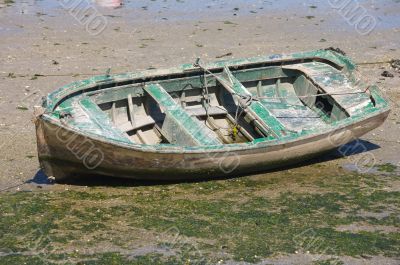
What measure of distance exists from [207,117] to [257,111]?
111 cm

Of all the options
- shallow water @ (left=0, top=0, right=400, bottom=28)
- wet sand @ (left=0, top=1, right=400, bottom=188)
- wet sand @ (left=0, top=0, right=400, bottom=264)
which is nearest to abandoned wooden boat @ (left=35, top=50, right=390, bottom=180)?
wet sand @ (left=0, top=0, right=400, bottom=264)

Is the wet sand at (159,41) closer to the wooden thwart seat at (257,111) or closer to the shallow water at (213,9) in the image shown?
the shallow water at (213,9)

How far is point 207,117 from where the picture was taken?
12688 millimetres

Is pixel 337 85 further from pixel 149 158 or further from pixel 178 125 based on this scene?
pixel 149 158

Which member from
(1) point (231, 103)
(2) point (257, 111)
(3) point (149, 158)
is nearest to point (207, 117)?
(1) point (231, 103)

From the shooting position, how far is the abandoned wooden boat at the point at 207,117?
33.9 feet

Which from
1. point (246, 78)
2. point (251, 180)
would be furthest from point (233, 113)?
point (251, 180)

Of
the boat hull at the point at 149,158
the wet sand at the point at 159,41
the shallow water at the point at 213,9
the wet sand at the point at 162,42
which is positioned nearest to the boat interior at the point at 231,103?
the boat hull at the point at 149,158

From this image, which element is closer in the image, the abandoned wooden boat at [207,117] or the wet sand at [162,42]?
the abandoned wooden boat at [207,117]

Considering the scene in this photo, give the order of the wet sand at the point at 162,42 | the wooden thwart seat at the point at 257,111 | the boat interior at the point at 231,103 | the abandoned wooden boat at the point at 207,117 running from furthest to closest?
the wet sand at the point at 162,42 < the boat interior at the point at 231,103 < the wooden thwart seat at the point at 257,111 < the abandoned wooden boat at the point at 207,117

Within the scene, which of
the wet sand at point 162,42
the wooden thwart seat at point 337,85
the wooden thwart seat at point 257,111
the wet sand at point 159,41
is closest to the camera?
the wooden thwart seat at point 257,111

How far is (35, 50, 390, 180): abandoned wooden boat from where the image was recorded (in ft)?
33.9

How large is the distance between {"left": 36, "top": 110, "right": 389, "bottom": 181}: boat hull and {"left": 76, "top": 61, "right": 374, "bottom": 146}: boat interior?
258mm

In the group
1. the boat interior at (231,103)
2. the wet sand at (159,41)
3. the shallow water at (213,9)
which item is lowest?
the shallow water at (213,9)
